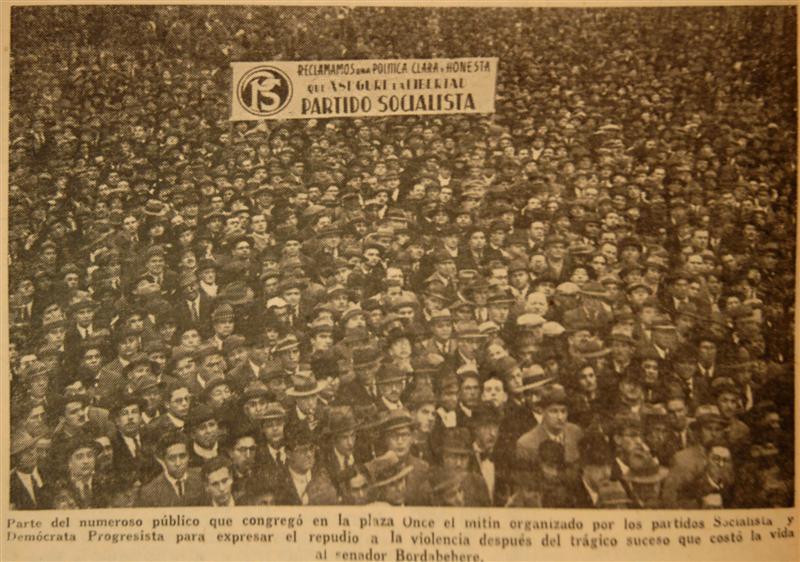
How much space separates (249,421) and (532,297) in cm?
45

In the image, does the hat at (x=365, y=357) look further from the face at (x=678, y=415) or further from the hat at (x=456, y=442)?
the face at (x=678, y=415)

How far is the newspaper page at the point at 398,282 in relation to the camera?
1.01m

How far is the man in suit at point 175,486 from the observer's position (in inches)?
39.9

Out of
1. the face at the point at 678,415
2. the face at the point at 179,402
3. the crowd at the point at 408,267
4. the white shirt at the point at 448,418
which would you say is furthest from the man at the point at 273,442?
the face at the point at 678,415

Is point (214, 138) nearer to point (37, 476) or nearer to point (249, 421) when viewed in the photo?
point (249, 421)

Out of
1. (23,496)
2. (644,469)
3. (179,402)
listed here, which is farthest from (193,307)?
(644,469)

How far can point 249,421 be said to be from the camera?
1.02 meters

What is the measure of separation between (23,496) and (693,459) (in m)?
0.95

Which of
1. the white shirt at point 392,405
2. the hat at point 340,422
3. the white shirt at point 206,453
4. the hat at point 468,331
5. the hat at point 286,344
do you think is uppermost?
the hat at point 468,331

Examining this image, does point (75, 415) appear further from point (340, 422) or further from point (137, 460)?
point (340, 422)

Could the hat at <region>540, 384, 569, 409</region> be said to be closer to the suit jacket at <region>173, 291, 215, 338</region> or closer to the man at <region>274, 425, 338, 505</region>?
the man at <region>274, 425, 338, 505</region>

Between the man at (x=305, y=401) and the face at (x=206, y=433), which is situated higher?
the man at (x=305, y=401)

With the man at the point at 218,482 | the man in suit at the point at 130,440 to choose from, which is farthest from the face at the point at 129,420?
the man at the point at 218,482

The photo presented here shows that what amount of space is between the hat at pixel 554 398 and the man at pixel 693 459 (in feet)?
0.57
